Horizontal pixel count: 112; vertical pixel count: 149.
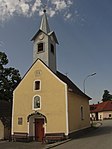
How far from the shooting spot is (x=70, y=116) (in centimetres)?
2302

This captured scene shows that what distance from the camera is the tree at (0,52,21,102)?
3562 cm

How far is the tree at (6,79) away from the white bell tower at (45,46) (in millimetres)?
10497

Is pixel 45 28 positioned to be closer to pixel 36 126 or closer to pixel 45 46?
pixel 45 46

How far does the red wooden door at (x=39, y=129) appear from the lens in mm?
23594

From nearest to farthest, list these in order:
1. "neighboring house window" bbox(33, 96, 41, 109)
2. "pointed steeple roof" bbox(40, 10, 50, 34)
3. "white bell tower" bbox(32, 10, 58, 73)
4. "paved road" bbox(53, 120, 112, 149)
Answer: "paved road" bbox(53, 120, 112, 149) → "neighboring house window" bbox(33, 96, 41, 109) → "white bell tower" bbox(32, 10, 58, 73) → "pointed steeple roof" bbox(40, 10, 50, 34)

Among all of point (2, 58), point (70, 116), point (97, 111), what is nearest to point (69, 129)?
point (70, 116)

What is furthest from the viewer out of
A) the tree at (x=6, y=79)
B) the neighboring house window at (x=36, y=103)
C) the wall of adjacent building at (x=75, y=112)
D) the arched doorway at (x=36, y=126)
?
the tree at (x=6, y=79)

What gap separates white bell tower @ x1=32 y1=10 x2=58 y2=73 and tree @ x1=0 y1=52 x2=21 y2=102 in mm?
10497

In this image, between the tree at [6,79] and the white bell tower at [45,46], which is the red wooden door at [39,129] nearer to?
the white bell tower at [45,46]

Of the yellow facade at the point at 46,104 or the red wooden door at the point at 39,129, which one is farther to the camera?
the red wooden door at the point at 39,129

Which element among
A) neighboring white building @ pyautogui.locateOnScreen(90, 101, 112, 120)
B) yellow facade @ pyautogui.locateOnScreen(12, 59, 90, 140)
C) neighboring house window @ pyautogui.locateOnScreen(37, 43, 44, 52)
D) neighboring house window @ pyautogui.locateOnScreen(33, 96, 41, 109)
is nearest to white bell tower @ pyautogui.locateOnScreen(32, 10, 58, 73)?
neighboring house window @ pyautogui.locateOnScreen(37, 43, 44, 52)

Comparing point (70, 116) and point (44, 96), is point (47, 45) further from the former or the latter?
point (70, 116)

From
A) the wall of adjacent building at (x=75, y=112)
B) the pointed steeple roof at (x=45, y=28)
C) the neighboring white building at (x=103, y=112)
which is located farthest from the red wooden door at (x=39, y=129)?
the neighboring white building at (x=103, y=112)

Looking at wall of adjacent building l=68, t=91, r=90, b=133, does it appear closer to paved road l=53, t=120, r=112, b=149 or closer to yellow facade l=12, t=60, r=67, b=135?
yellow facade l=12, t=60, r=67, b=135
